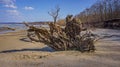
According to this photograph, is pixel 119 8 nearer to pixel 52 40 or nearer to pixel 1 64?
pixel 52 40

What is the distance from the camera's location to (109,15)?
3113 inches

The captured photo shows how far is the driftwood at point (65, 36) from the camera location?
569 inches

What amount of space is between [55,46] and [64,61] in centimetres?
430

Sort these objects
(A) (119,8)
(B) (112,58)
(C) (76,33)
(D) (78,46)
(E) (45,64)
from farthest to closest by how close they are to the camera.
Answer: (A) (119,8) → (C) (76,33) → (D) (78,46) → (B) (112,58) → (E) (45,64)

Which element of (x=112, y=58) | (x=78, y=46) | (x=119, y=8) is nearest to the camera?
(x=112, y=58)

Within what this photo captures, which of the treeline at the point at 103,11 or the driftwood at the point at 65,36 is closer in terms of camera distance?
the driftwood at the point at 65,36

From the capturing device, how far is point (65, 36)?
1481cm

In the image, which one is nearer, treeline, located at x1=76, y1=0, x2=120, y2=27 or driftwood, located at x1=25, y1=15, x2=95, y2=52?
driftwood, located at x1=25, y1=15, x2=95, y2=52

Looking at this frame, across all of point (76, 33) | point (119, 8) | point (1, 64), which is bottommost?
point (1, 64)

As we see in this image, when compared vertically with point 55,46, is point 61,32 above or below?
above

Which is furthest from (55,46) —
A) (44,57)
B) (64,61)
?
(64,61)

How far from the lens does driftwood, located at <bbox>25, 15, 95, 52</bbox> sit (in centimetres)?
1445

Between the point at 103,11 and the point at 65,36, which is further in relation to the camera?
the point at 103,11

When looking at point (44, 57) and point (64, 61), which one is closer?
point (64, 61)
